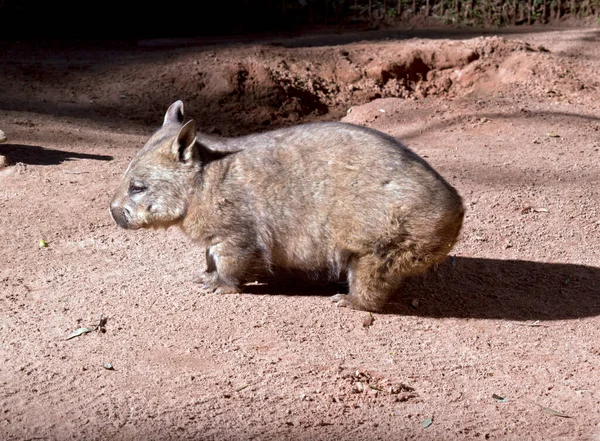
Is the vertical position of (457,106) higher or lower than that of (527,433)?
higher

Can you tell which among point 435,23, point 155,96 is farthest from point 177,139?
point 435,23

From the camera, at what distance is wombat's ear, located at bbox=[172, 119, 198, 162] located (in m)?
4.59

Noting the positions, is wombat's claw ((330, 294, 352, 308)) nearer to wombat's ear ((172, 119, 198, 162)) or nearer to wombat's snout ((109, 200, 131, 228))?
wombat's ear ((172, 119, 198, 162))

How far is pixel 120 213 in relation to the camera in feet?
15.6

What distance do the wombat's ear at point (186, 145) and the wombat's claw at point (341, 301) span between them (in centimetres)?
110

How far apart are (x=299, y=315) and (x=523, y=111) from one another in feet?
14.6

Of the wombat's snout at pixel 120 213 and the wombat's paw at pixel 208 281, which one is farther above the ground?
the wombat's snout at pixel 120 213

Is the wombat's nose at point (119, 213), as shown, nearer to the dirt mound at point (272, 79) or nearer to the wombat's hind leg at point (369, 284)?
the wombat's hind leg at point (369, 284)

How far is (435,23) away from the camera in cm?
1450

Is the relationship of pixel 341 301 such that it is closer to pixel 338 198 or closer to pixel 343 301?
pixel 343 301

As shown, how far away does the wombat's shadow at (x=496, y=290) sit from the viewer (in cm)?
482

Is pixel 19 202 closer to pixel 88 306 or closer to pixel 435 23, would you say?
pixel 88 306

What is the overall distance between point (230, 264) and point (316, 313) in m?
0.54

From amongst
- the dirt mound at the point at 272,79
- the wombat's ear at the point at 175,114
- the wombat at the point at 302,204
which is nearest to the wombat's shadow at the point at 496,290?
the wombat at the point at 302,204
